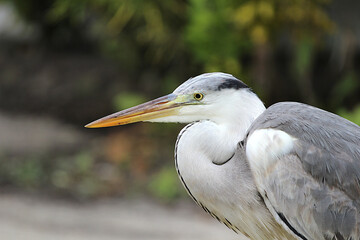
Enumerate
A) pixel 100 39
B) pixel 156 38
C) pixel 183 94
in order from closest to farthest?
1. pixel 183 94
2. pixel 156 38
3. pixel 100 39

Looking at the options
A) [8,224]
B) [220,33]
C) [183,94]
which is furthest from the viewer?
[220,33]

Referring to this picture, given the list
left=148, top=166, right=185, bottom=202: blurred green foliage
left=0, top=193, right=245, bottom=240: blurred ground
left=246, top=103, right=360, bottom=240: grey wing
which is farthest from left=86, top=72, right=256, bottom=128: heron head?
left=148, top=166, right=185, bottom=202: blurred green foliage

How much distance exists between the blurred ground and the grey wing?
2700mm

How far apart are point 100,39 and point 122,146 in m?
2.47

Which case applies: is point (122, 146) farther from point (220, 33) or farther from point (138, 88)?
point (220, 33)

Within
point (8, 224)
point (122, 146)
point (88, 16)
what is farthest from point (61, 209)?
point (88, 16)

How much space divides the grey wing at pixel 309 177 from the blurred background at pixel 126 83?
275cm

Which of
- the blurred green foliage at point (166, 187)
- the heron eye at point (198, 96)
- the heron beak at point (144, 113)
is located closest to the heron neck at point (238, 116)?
the heron eye at point (198, 96)

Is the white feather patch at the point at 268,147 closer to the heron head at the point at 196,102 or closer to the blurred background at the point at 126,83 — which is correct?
the heron head at the point at 196,102

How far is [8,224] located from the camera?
18.0ft

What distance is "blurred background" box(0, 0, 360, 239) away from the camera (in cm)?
587

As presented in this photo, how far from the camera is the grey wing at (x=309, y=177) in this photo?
257 centimetres

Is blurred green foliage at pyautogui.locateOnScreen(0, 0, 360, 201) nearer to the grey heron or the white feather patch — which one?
the grey heron

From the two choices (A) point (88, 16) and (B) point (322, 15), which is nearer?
(B) point (322, 15)
